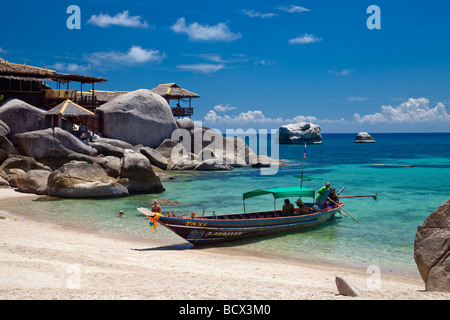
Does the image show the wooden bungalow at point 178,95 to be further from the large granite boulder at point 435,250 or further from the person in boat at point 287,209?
the large granite boulder at point 435,250

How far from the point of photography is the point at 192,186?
27906mm

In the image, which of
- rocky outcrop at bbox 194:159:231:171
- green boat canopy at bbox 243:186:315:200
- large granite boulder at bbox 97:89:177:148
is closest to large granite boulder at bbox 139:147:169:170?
large granite boulder at bbox 97:89:177:148

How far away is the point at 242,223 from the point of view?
45.7 ft

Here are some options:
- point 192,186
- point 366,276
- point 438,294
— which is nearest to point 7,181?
point 192,186

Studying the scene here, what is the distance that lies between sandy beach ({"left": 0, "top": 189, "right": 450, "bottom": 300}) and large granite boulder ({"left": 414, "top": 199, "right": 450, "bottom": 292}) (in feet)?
1.24

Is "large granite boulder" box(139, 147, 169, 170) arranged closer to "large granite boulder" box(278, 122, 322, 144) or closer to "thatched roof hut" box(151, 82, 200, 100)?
"thatched roof hut" box(151, 82, 200, 100)

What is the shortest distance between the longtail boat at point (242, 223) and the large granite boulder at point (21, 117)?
68.9 feet

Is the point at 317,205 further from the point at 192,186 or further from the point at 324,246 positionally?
the point at 192,186

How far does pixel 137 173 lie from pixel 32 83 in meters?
16.4

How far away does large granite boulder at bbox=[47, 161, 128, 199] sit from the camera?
69.6ft

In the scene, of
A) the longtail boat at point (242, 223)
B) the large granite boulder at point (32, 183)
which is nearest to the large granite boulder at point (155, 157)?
the large granite boulder at point (32, 183)

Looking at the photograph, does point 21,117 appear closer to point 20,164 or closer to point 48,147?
point 48,147

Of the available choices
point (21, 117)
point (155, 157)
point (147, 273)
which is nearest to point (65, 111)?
point (21, 117)
